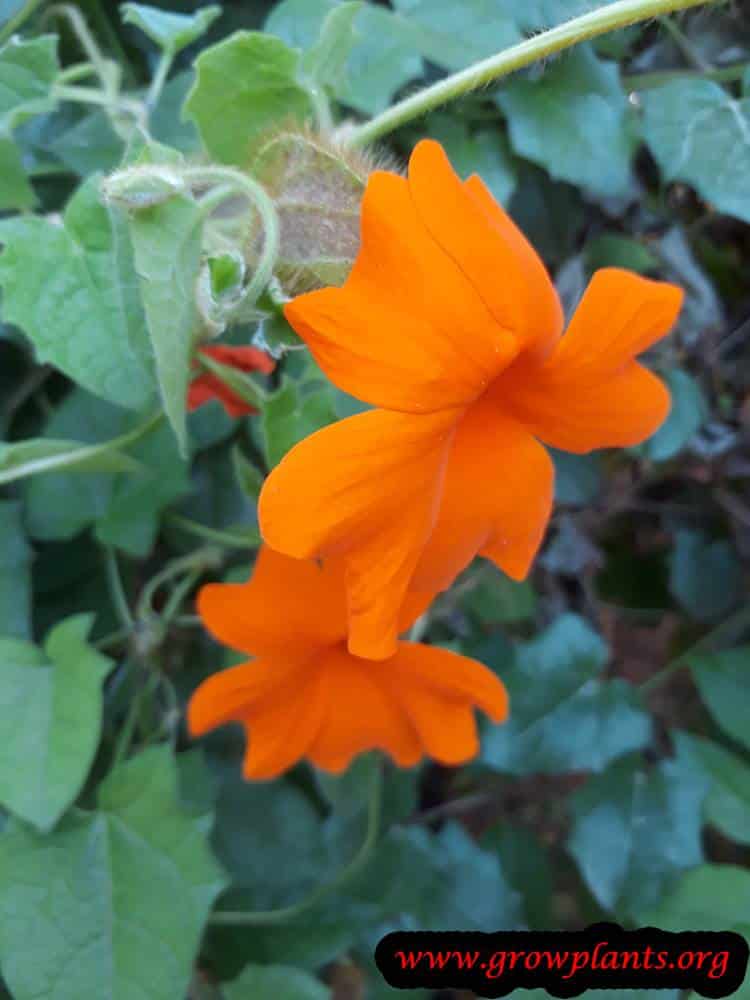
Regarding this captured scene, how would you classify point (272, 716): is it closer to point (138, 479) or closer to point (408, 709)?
point (408, 709)

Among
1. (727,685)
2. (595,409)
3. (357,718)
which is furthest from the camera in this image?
(727,685)

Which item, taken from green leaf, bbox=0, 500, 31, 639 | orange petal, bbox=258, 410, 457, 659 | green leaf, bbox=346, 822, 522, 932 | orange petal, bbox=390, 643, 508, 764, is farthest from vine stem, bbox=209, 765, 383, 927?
orange petal, bbox=258, 410, 457, 659

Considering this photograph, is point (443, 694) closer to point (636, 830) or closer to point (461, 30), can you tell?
point (636, 830)

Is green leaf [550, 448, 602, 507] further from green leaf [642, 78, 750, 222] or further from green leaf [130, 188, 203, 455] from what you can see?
green leaf [130, 188, 203, 455]

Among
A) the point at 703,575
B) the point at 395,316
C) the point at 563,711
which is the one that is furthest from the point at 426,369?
the point at 703,575

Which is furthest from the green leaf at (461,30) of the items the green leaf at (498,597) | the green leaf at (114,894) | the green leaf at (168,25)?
the green leaf at (114,894)

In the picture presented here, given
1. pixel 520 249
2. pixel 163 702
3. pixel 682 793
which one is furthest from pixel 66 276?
pixel 682 793
